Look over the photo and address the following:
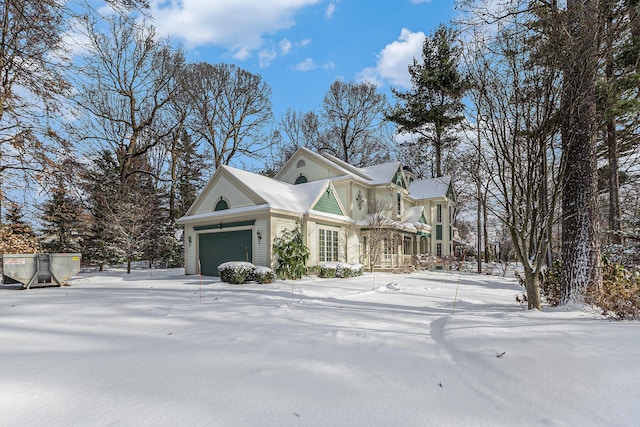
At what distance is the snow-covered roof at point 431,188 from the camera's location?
2530 cm

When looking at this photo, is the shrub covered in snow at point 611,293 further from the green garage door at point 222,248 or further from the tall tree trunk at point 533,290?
the green garage door at point 222,248

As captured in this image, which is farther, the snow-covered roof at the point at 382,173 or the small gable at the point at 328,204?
the snow-covered roof at the point at 382,173

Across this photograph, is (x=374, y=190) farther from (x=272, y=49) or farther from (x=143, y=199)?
(x=143, y=199)

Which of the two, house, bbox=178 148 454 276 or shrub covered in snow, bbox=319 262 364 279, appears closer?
house, bbox=178 148 454 276

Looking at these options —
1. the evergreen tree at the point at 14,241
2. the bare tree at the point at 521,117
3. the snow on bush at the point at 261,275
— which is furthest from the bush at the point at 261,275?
the evergreen tree at the point at 14,241

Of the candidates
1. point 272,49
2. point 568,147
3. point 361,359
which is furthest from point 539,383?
point 272,49

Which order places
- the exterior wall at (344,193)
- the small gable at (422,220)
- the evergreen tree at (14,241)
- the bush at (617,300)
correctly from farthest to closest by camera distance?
1. the small gable at (422,220)
2. the exterior wall at (344,193)
3. the evergreen tree at (14,241)
4. the bush at (617,300)

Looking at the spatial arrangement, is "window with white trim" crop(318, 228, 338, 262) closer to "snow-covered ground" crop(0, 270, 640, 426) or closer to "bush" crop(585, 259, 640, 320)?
"snow-covered ground" crop(0, 270, 640, 426)

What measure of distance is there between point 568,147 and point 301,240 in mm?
9559

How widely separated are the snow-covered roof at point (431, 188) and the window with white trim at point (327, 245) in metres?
12.3

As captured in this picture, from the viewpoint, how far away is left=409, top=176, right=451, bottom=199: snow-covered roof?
2530cm

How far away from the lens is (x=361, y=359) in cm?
328

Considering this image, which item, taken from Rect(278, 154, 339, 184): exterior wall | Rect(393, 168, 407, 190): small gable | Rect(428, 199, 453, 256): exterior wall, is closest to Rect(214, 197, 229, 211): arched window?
Rect(278, 154, 339, 184): exterior wall

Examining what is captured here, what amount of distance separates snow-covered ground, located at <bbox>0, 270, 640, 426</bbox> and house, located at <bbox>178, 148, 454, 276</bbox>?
8519mm
